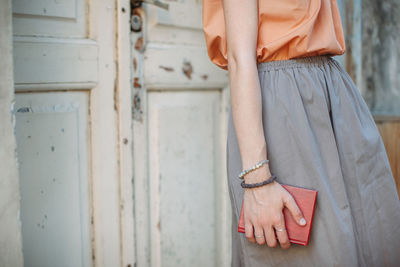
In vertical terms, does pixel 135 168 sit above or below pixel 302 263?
above

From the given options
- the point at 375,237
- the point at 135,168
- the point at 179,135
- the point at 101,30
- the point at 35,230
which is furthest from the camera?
the point at 179,135

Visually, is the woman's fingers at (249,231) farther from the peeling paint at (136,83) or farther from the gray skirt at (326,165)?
the peeling paint at (136,83)

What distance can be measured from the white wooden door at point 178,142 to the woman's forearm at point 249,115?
0.68 metres

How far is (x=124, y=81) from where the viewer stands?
1.44m

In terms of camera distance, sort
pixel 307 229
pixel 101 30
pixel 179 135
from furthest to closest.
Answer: pixel 179 135
pixel 101 30
pixel 307 229

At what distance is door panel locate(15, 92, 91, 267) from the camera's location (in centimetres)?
124

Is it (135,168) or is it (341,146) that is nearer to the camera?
(341,146)

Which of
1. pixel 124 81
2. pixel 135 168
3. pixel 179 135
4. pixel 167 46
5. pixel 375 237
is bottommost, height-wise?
pixel 375 237

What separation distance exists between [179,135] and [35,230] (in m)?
0.65

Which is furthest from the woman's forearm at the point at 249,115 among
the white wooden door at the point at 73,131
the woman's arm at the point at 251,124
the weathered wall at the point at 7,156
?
the white wooden door at the point at 73,131

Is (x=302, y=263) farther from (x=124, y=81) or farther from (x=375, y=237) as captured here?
(x=124, y=81)

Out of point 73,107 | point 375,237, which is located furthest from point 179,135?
point 375,237

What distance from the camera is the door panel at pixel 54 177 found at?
4.08 ft

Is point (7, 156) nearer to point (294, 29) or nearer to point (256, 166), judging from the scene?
point (256, 166)
